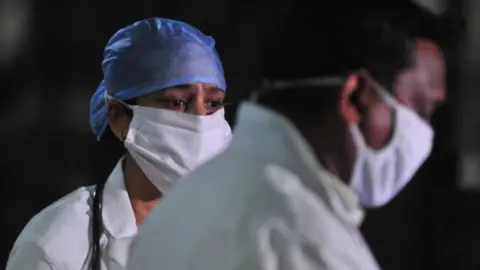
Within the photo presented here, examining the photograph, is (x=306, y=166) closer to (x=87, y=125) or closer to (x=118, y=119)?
(x=118, y=119)

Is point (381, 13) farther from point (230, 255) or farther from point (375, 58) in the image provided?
point (230, 255)

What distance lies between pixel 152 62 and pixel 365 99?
1078 mm

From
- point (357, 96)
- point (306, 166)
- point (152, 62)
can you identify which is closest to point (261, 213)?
point (306, 166)

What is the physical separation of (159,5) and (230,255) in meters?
3.78

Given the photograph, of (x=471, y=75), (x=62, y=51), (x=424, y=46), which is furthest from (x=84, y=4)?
(x=424, y=46)

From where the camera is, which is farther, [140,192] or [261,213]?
[140,192]

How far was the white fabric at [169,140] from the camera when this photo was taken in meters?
2.55

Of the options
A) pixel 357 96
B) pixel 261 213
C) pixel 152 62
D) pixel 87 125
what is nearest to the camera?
pixel 261 213

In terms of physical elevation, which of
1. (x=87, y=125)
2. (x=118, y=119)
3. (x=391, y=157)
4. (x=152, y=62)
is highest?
(x=391, y=157)

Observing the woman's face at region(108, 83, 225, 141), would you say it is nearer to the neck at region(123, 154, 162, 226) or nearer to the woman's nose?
the woman's nose

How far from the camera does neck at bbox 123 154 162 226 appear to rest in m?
2.51

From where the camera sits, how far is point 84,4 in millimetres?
5320

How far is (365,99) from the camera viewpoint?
5.25ft

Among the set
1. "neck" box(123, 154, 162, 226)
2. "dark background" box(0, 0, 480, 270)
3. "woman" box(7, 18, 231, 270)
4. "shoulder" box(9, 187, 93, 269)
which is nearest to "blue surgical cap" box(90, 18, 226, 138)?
"woman" box(7, 18, 231, 270)
